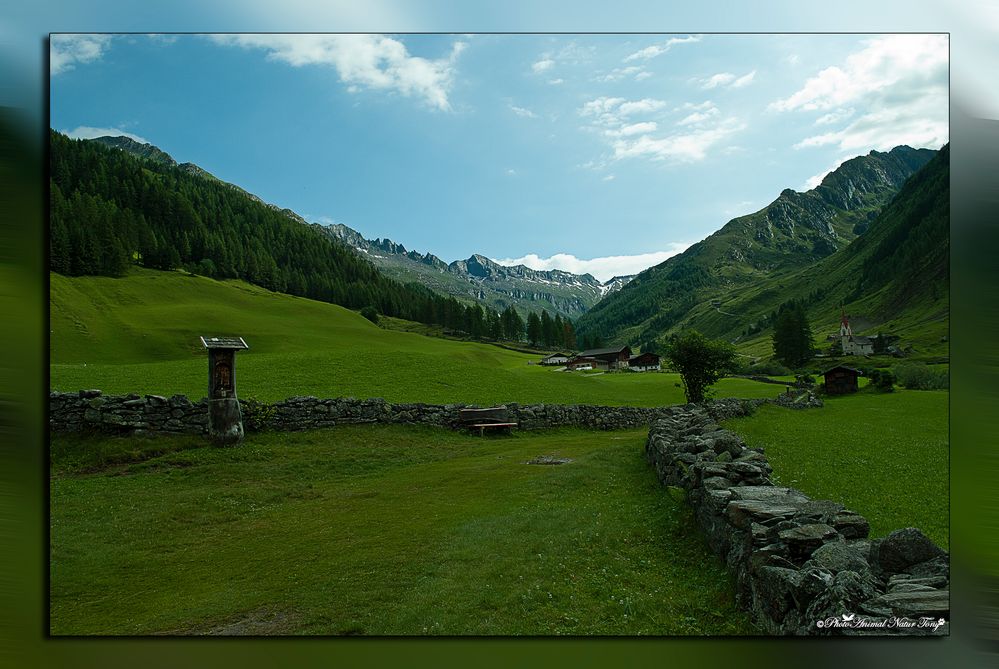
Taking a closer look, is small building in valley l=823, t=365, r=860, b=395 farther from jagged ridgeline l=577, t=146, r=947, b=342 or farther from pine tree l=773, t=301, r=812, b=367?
jagged ridgeline l=577, t=146, r=947, b=342

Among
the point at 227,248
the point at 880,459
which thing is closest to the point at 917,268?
the point at 880,459

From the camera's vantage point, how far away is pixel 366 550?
8.59 metres

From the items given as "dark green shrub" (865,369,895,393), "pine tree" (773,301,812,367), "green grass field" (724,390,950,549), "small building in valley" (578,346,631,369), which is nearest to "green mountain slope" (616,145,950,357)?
"green grass field" (724,390,950,549)

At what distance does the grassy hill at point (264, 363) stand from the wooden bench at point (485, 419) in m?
5.92

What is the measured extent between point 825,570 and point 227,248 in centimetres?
9907

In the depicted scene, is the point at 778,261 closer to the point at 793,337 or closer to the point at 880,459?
the point at 793,337

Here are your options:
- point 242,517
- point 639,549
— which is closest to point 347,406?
point 242,517

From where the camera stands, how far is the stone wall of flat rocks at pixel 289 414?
15164 millimetres

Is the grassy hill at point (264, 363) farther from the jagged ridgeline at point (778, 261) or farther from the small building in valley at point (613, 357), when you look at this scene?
the small building in valley at point (613, 357)

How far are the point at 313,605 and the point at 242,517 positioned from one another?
17.6ft

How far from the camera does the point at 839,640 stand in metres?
5.54

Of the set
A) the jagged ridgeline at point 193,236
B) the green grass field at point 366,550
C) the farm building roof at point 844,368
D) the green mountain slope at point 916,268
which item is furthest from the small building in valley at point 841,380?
the jagged ridgeline at point 193,236

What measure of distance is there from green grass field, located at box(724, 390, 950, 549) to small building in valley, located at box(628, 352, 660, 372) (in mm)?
41054

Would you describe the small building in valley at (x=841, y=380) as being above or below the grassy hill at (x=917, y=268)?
below
